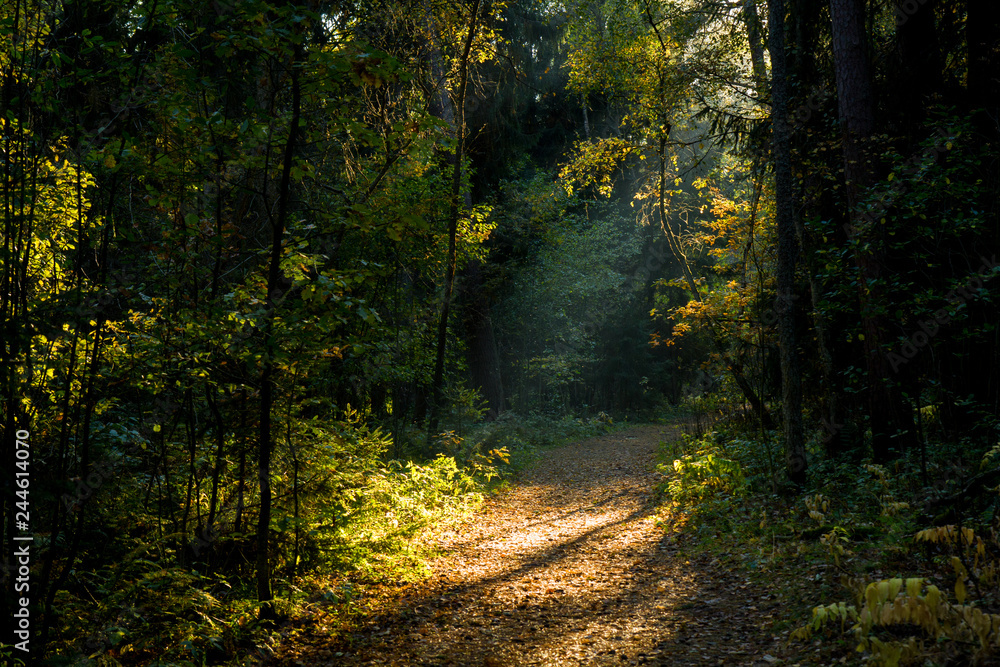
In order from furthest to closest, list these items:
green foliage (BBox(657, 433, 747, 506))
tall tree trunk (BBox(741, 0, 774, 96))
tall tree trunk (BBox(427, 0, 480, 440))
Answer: tall tree trunk (BBox(427, 0, 480, 440))
tall tree trunk (BBox(741, 0, 774, 96))
green foliage (BBox(657, 433, 747, 506))

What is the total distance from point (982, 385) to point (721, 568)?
3.96 meters

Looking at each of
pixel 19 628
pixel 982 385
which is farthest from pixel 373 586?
pixel 982 385

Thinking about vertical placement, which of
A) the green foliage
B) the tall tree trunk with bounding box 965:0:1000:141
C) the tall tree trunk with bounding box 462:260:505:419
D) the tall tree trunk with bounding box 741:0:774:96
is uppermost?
the tall tree trunk with bounding box 741:0:774:96

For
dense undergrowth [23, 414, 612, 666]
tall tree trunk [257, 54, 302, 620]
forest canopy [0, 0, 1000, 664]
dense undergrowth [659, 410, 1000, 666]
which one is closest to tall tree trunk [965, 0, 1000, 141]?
forest canopy [0, 0, 1000, 664]

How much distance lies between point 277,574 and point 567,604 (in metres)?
2.78

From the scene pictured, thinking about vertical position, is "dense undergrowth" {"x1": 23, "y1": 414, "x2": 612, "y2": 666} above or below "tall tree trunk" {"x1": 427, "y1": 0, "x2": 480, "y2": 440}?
below

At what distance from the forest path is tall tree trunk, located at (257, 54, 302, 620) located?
0.72m

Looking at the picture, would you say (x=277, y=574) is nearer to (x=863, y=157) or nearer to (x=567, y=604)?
(x=567, y=604)

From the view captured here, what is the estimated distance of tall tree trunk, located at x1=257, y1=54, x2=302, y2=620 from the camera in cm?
424

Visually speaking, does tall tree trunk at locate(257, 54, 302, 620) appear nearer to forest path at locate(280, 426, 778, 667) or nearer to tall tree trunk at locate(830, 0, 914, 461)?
forest path at locate(280, 426, 778, 667)

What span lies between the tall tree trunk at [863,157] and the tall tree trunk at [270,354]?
654cm

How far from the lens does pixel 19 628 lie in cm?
341

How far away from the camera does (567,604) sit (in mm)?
5723

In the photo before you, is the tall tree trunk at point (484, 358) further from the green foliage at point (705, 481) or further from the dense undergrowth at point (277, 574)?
the green foliage at point (705, 481)
